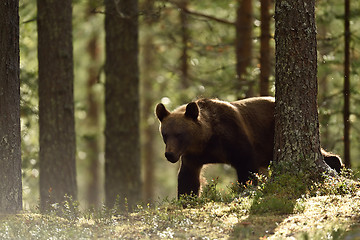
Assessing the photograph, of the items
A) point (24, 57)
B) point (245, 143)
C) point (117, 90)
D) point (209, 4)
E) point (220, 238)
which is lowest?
point (220, 238)

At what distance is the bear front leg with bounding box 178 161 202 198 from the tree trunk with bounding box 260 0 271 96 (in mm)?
4462

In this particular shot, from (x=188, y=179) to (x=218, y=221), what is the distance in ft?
9.17

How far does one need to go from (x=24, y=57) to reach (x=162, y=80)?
9.43 m

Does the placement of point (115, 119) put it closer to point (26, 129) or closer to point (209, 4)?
point (26, 129)

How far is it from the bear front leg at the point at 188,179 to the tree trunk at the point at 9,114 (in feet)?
10.1

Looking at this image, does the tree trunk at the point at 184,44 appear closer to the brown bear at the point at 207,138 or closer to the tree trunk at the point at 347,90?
the tree trunk at the point at 347,90

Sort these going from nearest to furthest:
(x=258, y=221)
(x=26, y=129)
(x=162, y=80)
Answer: (x=258, y=221)
(x=26, y=129)
(x=162, y=80)

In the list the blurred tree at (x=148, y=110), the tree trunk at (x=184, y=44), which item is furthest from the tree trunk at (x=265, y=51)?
the blurred tree at (x=148, y=110)

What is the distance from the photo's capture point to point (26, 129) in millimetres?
14750

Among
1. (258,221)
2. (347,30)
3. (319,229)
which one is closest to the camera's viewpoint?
(319,229)

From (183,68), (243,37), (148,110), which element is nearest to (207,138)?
(243,37)

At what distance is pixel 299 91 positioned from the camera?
827 centimetres

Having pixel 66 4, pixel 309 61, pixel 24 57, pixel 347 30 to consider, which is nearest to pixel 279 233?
pixel 309 61

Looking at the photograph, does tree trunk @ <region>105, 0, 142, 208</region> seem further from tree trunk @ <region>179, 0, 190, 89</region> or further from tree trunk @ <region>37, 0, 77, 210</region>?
tree trunk @ <region>179, 0, 190, 89</region>
